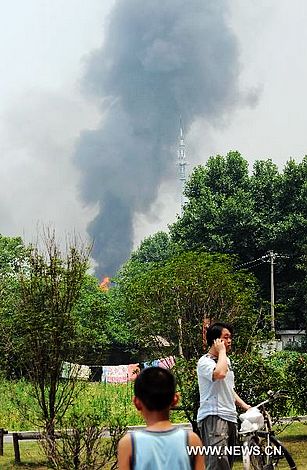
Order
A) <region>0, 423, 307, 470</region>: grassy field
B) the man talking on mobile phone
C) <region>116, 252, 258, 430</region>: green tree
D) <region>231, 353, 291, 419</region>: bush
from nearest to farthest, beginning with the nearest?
the man talking on mobile phone, <region>231, 353, 291, 419</region>: bush, <region>0, 423, 307, 470</region>: grassy field, <region>116, 252, 258, 430</region>: green tree

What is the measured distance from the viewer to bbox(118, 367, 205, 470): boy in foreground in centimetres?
299

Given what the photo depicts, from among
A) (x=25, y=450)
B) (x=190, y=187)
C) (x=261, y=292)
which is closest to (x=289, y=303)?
(x=261, y=292)

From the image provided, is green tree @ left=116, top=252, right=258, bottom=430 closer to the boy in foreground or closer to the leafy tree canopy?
the leafy tree canopy

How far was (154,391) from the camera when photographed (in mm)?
3018

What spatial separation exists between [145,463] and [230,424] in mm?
3221

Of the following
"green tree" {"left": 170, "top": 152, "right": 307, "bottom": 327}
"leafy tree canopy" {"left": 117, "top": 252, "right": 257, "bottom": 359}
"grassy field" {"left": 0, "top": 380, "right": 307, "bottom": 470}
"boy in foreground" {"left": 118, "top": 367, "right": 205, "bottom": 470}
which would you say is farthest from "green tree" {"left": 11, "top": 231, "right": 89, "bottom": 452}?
"green tree" {"left": 170, "top": 152, "right": 307, "bottom": 327}

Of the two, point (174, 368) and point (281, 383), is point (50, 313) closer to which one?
point (174, 368)

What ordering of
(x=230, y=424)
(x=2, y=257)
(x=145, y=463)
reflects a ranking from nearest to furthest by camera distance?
1. (x=145, y=463)
2. (x=230, y=424)
3. (x=2, y=257)

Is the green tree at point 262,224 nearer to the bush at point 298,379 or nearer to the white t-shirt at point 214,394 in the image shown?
the bush at point 298,379

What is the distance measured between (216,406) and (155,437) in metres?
3.08

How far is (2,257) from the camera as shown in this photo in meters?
46.2

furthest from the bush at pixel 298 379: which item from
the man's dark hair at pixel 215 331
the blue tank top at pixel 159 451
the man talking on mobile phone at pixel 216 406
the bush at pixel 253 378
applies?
the blue tank top at pixel 159 451

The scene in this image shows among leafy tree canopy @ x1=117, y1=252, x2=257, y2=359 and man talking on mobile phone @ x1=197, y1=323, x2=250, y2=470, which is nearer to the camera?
man talking on mobile phone @ x1=197, y1=323, x2=250, y2=470

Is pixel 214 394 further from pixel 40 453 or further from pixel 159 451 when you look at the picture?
pixel 40 453
